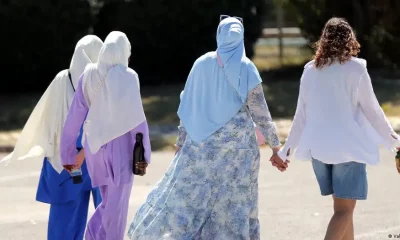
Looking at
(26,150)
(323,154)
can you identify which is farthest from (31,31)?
(323,154)

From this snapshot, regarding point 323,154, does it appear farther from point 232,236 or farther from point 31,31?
point 31,31

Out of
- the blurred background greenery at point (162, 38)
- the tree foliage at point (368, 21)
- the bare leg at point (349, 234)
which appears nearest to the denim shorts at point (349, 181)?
the bare leg at point (349, 234)

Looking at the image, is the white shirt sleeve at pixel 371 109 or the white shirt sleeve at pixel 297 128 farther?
the white shirt sleeve at pixel 297 128

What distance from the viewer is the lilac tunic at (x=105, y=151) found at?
634 cm

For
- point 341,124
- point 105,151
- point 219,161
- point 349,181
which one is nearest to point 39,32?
point 105,151

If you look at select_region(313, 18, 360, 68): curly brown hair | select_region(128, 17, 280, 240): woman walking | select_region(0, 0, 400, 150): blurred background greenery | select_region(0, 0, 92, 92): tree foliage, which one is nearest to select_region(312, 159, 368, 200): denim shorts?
select_region(128, 17, 280, 240): woman walking

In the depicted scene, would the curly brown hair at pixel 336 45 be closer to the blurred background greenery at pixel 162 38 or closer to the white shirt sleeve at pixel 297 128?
the white shirt sleeve at pixel 297 128

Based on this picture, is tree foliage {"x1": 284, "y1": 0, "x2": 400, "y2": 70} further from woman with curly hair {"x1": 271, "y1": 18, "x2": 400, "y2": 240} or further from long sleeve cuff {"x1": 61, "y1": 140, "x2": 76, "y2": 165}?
long sleeve cuff {"x1": 61, "y1": 140, "x2": 76, "y2": 165}

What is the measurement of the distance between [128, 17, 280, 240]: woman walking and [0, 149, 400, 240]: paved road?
193 cm

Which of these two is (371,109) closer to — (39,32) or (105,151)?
(105,151)

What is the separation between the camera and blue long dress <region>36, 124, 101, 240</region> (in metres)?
6.85

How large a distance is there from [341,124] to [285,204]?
348 centimetres

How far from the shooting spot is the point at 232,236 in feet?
19.7

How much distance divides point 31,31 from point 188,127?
11.7m
